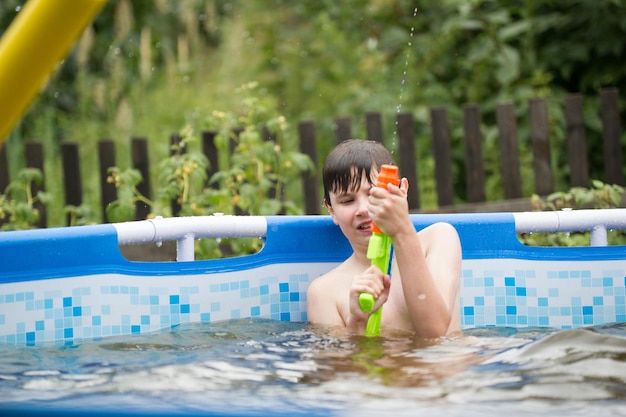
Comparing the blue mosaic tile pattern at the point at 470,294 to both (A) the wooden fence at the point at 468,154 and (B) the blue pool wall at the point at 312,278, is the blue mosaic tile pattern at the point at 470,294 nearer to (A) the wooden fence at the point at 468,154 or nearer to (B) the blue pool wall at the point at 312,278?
(B) the blue pool wall at the point at 312,278

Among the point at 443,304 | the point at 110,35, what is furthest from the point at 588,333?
the point at 110,35

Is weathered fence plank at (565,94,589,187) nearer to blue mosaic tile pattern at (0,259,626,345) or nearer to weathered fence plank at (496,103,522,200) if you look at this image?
weathered fence plank at (496,103,522,200)

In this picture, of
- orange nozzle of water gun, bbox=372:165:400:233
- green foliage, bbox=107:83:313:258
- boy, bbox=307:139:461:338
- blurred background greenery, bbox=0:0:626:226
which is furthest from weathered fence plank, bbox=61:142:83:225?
orange nozzle of water gun, bbox=372:165:400:233

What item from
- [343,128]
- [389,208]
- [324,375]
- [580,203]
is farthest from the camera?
[343,128]

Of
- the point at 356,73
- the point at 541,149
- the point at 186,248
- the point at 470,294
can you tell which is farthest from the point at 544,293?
the point at 356,73

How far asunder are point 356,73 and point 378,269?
12.6 feet

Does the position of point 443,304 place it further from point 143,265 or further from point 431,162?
point 431,162

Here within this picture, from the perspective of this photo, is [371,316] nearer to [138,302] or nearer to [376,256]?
[376,256]

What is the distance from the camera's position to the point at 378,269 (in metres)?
2.31

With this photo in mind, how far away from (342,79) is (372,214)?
3899mm

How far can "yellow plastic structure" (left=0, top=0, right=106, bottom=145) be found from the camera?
3.02ft

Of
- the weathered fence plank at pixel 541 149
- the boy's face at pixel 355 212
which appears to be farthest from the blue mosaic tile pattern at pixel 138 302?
the weathered fence plank at pixel 541 149

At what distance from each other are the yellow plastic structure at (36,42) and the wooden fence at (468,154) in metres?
3.73

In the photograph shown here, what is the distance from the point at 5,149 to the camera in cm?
499
